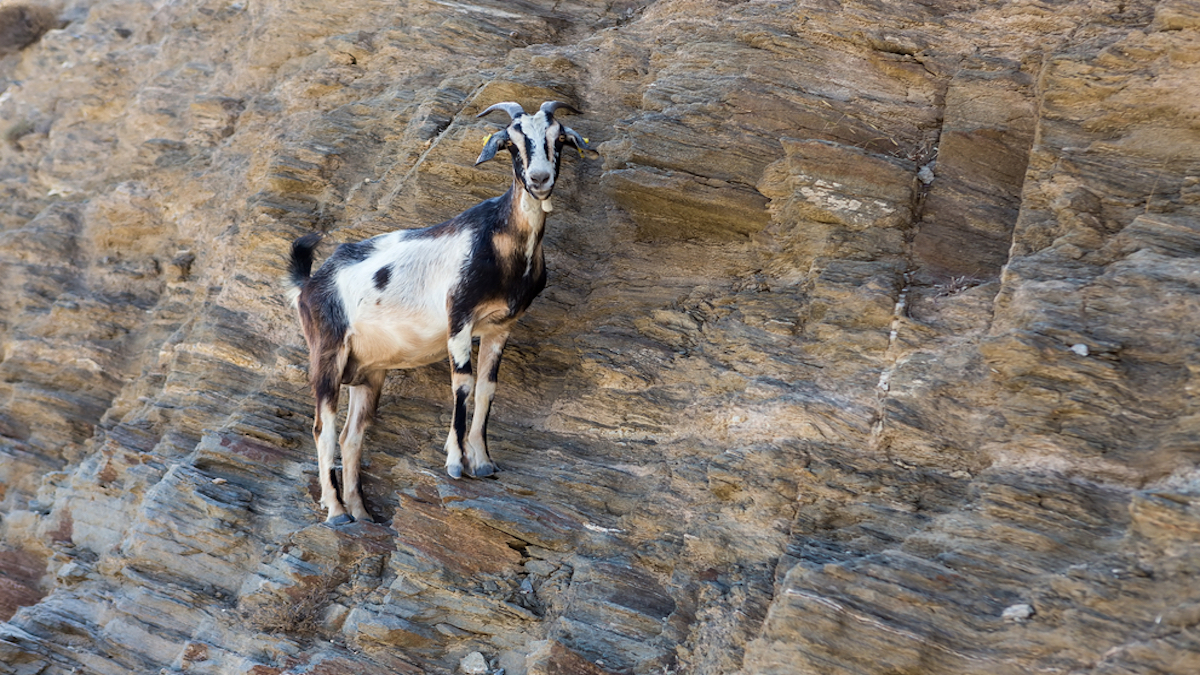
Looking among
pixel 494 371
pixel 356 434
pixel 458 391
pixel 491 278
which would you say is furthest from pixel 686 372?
pixel 356 434

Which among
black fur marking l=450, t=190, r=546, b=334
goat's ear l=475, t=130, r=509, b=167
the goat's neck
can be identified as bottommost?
black fur marking l=450, t=190, r=546, b=334

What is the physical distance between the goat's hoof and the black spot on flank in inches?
69.3

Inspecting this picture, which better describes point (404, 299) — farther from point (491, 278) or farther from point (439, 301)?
point (491, 278)

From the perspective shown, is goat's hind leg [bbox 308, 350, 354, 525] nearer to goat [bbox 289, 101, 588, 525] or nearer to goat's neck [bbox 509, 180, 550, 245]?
goat [bbox 289, 101, 588, 525]

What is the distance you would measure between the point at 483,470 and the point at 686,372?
1849 mm

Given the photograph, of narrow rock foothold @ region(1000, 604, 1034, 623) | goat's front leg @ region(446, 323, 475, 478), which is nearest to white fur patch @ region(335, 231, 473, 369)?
goat's front leg @ region(446, 323, 475, 478)

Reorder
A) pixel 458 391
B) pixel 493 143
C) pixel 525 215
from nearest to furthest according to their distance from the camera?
pixel 493 143, pixel 525 215, pixel 458 391

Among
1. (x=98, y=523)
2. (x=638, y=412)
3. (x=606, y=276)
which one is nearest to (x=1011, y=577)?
(x=638, y=412)

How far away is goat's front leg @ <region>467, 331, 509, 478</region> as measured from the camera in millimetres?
8023

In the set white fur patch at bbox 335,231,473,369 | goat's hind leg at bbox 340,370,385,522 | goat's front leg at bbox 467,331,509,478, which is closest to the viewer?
goat's front leg at bbox 467,331,509,478

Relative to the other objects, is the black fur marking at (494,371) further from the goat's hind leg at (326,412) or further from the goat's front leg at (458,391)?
the goat's hind leg at (326,412)

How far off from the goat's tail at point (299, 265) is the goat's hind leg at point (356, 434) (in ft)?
3.60

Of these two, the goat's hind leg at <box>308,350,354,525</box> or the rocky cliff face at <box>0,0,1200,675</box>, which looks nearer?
the rocky cliff face at <box>0,0,1200,675</box>

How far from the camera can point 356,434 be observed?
8.62 meters
